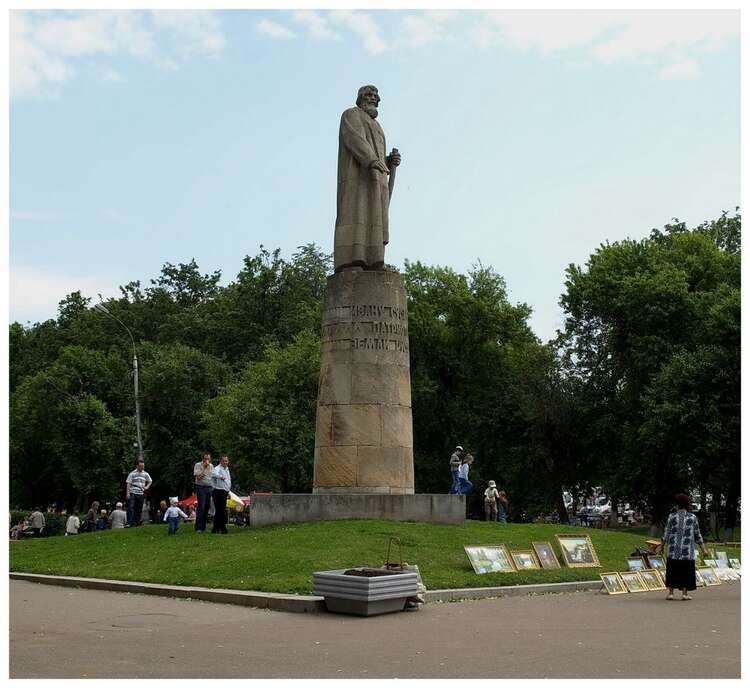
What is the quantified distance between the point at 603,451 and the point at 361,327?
2562 cm

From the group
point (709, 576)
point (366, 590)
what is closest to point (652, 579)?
point (709, 576)

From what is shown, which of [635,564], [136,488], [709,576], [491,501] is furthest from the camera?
[491,501]

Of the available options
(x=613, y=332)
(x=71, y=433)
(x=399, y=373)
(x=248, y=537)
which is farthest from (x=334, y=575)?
(x=71, y=433)

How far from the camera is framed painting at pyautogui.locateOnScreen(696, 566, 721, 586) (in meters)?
18.6

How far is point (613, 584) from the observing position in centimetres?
1630

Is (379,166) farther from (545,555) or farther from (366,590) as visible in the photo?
(366,590)

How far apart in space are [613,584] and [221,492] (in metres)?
8.63

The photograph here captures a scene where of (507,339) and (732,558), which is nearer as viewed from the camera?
(732,558)

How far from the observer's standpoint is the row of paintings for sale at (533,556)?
54.9 feet

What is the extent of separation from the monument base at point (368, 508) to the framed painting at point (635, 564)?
420 centimetres

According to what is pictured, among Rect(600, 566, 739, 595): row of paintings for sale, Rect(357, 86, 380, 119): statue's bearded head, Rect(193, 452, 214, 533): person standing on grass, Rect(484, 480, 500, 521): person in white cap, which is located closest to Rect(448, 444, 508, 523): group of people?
Rect(484, 480, 500, 521): person in white cap

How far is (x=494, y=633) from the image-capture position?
11.3 m

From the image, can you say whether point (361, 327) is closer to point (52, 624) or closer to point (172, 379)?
point (52, 624)

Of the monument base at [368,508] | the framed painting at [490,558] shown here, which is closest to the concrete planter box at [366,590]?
the framed painting at [490,558]
